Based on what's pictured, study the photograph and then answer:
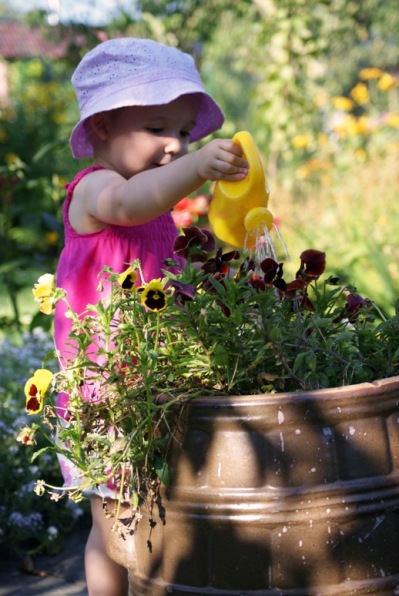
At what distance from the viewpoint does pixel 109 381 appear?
1.57m

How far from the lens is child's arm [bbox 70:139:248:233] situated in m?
1.72

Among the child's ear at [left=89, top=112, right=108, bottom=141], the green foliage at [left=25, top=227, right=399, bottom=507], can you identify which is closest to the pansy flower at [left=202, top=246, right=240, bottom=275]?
the green foliage at [left=25, top=227, right=399, bottom=507]

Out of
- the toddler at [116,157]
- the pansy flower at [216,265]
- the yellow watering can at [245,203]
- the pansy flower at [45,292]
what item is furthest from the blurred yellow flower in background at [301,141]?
the pansy flower at [45,292]

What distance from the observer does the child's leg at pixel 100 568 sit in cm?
201

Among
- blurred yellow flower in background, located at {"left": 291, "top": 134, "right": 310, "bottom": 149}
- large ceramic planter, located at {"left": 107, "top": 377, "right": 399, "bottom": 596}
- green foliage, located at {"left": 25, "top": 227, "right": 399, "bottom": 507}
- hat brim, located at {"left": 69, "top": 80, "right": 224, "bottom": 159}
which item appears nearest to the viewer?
large ceramic planter, located at {"left": 107, "top": 377, "right": 399, "bottom": 596}

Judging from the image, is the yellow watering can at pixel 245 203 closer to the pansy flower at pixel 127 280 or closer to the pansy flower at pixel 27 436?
the pansy flower at pixel 127 280

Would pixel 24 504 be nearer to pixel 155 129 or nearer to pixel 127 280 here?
pixel 155 129

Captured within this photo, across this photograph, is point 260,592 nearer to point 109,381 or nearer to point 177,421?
point 177,421

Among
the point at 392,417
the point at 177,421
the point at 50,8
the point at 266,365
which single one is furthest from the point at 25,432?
the point at 50,8

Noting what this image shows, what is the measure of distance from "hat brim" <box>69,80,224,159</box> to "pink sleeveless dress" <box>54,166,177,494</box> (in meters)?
0.16

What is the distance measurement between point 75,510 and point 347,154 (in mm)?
5662

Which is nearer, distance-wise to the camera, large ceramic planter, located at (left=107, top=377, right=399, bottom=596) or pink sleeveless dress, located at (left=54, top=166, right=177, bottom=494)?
large ceramic planter, located at (left=107, top=377, right=399, bottom=596)

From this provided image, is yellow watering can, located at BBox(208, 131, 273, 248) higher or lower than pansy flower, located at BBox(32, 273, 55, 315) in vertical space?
higher

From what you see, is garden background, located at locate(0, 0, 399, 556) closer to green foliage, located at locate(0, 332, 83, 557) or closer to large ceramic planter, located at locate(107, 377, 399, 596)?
green foliage, located at locate(0, 332, 83, 557)
